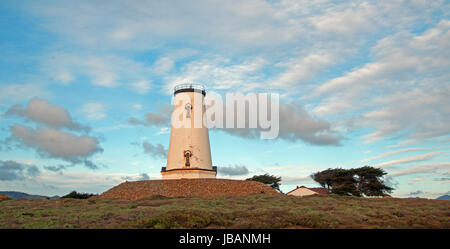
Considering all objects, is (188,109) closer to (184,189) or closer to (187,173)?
(187,173)

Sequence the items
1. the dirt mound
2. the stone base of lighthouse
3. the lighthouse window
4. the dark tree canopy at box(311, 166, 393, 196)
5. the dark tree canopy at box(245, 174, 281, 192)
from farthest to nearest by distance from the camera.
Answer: the dark tree canopy at box(245, 174, 281, 192)
the dark tree canopy at box(311, 166, 393, 196)
the lighthouse window
the stone base of lighthouse
the dirt mound

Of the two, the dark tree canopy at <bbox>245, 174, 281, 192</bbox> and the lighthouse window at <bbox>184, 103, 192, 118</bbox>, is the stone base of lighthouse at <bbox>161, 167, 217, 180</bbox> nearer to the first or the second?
the lighthouse window at <bbox>184, 103, 192, 118</bbox>

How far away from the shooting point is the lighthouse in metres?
43.5

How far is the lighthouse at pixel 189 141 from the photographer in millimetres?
43469

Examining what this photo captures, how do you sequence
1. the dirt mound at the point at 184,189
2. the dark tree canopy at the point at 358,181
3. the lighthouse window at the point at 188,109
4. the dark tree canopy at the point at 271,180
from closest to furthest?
the dirt mound at the point at 184,189 < the lighthouse window at the point at 188,109 < the dark tree canopy at the point at 358,181 < the dark tree canopy at the point at 271,180


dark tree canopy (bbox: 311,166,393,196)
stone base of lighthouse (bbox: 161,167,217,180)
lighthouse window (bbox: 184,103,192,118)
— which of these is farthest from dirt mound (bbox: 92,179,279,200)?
dark tree canopy (bbox: 311,166,393,196)

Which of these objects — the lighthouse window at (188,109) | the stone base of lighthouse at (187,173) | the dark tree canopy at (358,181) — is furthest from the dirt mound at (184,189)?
the dark tree canopy at (358,181)

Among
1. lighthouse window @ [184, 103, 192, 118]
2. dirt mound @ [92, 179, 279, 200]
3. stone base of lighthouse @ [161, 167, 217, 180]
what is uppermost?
lighthouse window @ [184, 103, 192, 118]

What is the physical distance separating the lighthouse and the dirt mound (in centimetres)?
408

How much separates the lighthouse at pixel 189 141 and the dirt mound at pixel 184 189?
408 centimetres

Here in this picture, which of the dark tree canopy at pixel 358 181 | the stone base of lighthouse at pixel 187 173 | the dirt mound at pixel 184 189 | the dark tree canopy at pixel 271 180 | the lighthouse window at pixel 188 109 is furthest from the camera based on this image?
the dark tree canopy at pixel 271 180

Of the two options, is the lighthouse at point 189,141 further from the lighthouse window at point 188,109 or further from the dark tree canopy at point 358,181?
the dark tree canopy at point 358,181
